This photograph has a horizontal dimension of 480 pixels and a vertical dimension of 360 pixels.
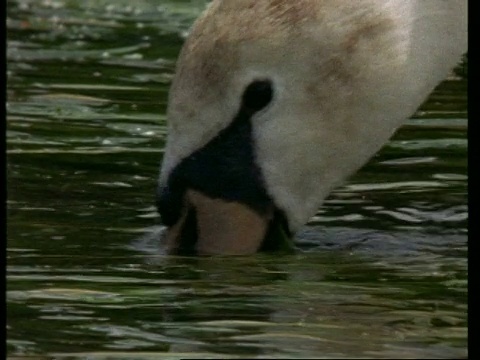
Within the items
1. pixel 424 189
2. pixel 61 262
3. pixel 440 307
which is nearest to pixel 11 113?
pixel 424 189

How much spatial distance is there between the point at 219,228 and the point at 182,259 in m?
0.15

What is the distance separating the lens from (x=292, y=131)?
556 cm

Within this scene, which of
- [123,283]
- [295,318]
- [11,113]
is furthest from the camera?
[11,113]

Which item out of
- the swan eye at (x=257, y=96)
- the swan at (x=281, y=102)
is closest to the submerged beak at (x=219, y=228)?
the swan at (x=281, y=102)

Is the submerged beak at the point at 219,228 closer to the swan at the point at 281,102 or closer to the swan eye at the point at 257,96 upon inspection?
the swan at the point at 281,102

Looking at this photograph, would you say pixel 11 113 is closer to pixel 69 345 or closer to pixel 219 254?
pixel 219 254

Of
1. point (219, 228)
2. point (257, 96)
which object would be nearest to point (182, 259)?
point (219, 228)

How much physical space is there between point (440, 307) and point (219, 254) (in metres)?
0.92

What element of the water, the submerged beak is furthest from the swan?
the water

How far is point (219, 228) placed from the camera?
5402 millimetres

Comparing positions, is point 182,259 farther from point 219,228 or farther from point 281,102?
point 281,102

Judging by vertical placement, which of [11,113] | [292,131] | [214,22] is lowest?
[11,113]

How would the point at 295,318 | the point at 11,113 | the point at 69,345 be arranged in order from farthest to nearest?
the point at 11,113, the point at 295,318, the point at 69,345

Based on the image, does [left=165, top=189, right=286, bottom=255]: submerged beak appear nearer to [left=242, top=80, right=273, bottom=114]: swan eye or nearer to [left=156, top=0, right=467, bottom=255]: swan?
[left=156, top=0, right=467, bottom=255]: swan
